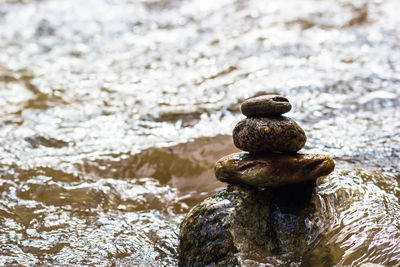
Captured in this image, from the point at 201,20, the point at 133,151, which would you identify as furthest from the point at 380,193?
the point at 201,20

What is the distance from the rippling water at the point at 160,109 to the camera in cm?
385

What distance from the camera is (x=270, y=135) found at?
3.32m

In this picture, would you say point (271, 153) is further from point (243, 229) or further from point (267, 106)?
point (243, 229)

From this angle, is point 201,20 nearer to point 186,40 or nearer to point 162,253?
point 186,40

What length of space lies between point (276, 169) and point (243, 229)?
21.2 inches

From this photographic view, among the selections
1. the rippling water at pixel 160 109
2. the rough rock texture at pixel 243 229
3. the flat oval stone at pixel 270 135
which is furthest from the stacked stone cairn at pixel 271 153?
the rippling water at pixel 160 109

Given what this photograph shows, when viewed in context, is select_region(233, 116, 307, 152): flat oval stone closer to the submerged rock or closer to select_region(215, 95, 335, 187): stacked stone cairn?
select_region(215, 95, 335, 187): stacked stone cairn

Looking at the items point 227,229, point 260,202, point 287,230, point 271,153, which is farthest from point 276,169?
point 227,229

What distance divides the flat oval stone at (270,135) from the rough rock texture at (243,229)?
1.20 ft

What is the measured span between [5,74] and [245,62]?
5260 mm

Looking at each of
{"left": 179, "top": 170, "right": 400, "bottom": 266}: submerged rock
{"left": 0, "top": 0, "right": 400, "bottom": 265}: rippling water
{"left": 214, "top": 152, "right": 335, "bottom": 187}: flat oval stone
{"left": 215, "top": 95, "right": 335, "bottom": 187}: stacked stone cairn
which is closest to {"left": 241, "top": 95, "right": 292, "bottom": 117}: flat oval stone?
{"left": 215, "top": 95, "right": 335, "bottom": 187}: stacked stone cairn

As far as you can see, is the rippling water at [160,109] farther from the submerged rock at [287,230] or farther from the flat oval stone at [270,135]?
the flat oval stone at [270,135]

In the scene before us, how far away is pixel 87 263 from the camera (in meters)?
3.35

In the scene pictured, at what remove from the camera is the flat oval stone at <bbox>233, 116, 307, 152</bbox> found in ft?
10.9
